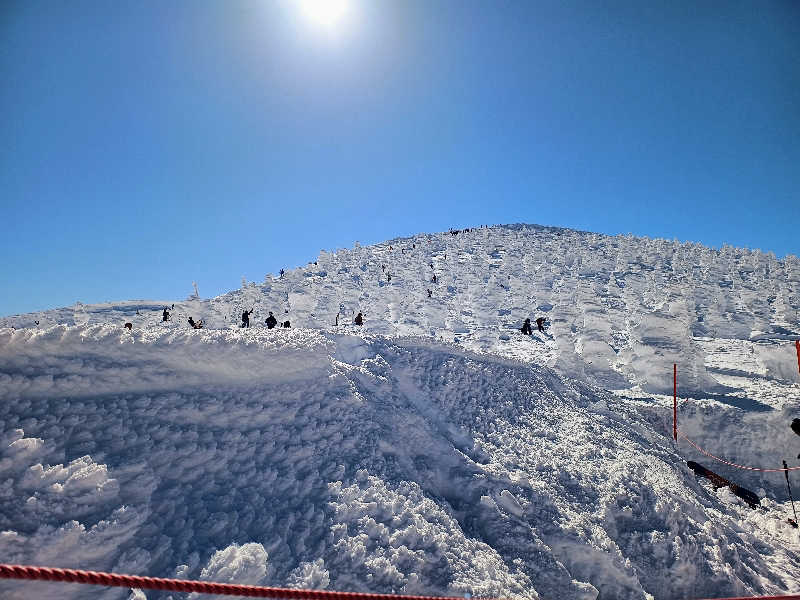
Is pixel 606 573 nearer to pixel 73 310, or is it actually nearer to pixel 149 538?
pixel 149 538

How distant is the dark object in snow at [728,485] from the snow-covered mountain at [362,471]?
492mm

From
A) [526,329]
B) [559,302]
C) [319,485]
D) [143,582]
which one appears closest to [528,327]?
[526,329]

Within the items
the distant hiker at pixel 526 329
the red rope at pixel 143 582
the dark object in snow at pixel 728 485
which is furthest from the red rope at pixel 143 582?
the distant hiker at pixel 526 329

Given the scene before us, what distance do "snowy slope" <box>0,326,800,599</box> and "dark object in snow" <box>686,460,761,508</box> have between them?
1110mm

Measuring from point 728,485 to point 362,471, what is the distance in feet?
32.5

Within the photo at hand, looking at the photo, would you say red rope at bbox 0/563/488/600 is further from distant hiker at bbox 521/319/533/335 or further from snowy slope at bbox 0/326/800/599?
distant hiker at bbox 521/319/533/335

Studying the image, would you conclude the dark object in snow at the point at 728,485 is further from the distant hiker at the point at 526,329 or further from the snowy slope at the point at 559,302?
the distant hiker at the point at 526,329

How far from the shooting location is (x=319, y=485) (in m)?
5.07

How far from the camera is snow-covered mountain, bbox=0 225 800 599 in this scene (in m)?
4.05

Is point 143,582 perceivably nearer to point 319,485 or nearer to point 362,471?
point 319,485

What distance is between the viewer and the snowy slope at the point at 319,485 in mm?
4000

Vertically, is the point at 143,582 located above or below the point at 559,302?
below

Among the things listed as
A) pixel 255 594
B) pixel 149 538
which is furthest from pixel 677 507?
pixel 149 538

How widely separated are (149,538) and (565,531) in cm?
507
